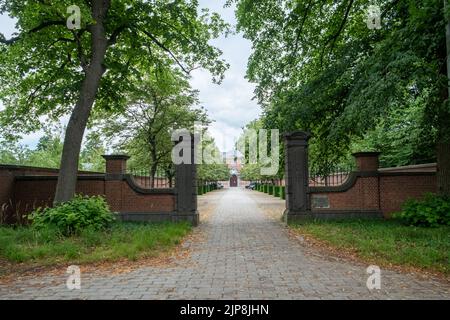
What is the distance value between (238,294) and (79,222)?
6.32 meters

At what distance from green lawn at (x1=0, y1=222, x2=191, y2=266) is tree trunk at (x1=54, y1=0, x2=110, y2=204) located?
2042 millimetres

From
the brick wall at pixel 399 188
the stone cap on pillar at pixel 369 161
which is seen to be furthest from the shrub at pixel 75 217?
the brick wall at pixel 399 188

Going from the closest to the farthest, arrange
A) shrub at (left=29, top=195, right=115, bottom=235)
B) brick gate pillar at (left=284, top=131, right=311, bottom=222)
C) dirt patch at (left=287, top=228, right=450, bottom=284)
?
dirt patch at (left=287, top=228, right=450, bottom=284), shrub at (left=29, top=195, right=115, bottom=235), brick gate pillar at (left=284, top=131, right=311, bottom=222)

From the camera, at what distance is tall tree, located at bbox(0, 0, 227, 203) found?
38.4ft

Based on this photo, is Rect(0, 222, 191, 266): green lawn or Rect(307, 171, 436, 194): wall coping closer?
Rect(0, 222, 191, 266): green lawn

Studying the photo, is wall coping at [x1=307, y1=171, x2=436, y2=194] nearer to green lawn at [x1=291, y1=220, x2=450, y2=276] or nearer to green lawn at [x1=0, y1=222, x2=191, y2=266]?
green lawn at [x1=291, y1=220, x2=450, y2=276]

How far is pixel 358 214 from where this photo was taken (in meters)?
13.9

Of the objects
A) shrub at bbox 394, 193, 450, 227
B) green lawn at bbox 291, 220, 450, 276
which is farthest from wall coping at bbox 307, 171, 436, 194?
shrub at bbox 394, 193, 450, 227

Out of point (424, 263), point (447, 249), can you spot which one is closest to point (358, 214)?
point (447, 249)

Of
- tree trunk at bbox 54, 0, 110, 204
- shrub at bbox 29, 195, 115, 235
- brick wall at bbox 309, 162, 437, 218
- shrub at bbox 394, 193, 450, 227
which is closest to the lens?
shrub at bbox 29, 195, 115, 235

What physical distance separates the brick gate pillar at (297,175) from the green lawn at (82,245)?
4.81m

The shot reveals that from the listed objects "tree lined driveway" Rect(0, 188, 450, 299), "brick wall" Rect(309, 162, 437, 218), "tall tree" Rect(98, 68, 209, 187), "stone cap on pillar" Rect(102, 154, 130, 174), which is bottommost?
"tree lined driveway" Rect(0, 188, 450, 299)

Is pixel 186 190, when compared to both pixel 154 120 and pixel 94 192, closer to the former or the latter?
pixel 94 192
